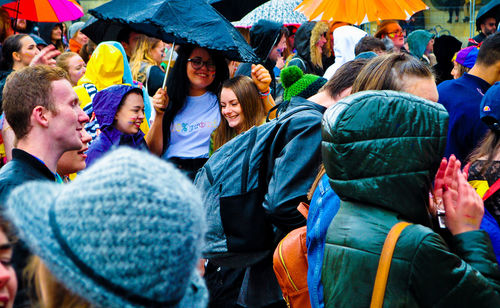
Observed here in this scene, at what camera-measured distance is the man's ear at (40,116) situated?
322cm

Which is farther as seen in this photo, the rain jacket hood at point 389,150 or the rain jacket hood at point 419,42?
the rain jacket hood at point 419,42

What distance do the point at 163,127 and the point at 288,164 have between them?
7.80 feet

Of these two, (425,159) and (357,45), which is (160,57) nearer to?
(357,45)

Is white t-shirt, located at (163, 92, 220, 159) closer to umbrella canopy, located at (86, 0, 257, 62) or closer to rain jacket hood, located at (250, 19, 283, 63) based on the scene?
umbrella canopy, located at (86, 0, 257, 62)

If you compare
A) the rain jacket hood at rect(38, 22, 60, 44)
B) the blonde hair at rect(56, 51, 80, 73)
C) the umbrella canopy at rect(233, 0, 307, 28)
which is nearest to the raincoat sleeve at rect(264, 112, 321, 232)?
the blonde hair at rect(56, 51, 80, 73)

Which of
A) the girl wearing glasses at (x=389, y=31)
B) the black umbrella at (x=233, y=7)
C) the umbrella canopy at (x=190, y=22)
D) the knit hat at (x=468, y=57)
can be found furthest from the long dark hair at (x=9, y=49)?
the girl wearing glasses at (x=389, y=31)

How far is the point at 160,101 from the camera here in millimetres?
5254

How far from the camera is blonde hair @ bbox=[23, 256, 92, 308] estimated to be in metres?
1.36

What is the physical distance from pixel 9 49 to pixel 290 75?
4.08 meters

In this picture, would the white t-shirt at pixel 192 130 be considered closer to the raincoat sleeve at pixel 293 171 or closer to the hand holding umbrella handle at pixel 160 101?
the hand holding umbrella handle at pixel 160 101

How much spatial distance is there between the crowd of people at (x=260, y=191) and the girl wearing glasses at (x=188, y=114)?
0.01 m

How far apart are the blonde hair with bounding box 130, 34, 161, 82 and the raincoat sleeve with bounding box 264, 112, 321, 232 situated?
455cm

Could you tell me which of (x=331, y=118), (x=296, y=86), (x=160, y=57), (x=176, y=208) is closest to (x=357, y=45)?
(x=160, y=57)

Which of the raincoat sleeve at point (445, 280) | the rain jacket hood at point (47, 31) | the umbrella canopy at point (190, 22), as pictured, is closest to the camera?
the raincoat sleeve at point (445, 280)
